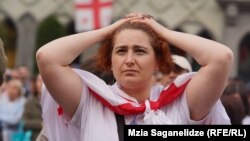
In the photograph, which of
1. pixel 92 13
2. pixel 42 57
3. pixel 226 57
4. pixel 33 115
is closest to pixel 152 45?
pixel 226 57

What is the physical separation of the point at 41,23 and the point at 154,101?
2213 centimetres

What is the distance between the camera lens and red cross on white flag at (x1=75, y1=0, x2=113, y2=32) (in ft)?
28.9

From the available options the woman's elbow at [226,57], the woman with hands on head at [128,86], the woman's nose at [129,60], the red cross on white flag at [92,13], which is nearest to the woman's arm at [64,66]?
the woman with hands on head at [128,86]

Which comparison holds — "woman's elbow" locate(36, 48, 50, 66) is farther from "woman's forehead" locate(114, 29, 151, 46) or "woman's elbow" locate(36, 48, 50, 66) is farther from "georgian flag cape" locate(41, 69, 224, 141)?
"woman's forehead" locate(114, 29, 151, 46)

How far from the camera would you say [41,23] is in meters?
25.2

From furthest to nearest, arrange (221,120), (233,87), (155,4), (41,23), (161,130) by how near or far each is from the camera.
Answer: (155,4)
(41,23)
(233,87)
(221,120)
(161,130)

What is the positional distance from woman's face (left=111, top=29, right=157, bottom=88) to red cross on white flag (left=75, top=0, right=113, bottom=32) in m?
5.46

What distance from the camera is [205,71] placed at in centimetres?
327

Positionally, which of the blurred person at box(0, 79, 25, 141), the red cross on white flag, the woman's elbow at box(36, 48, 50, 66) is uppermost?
the red cross on white flag

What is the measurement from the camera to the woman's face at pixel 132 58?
3283mm

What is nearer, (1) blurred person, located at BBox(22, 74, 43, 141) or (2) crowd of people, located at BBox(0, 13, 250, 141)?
(2) crowd of people, located at BBox(0, 13, 250, 141)

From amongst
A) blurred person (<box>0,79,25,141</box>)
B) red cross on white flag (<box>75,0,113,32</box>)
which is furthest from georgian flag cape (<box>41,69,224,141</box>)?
blurred person (<box>0,79,25,141</box>)

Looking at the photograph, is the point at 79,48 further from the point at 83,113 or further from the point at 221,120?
the point at 221,120

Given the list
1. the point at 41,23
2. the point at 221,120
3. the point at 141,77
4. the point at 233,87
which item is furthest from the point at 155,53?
the point at 41,23
